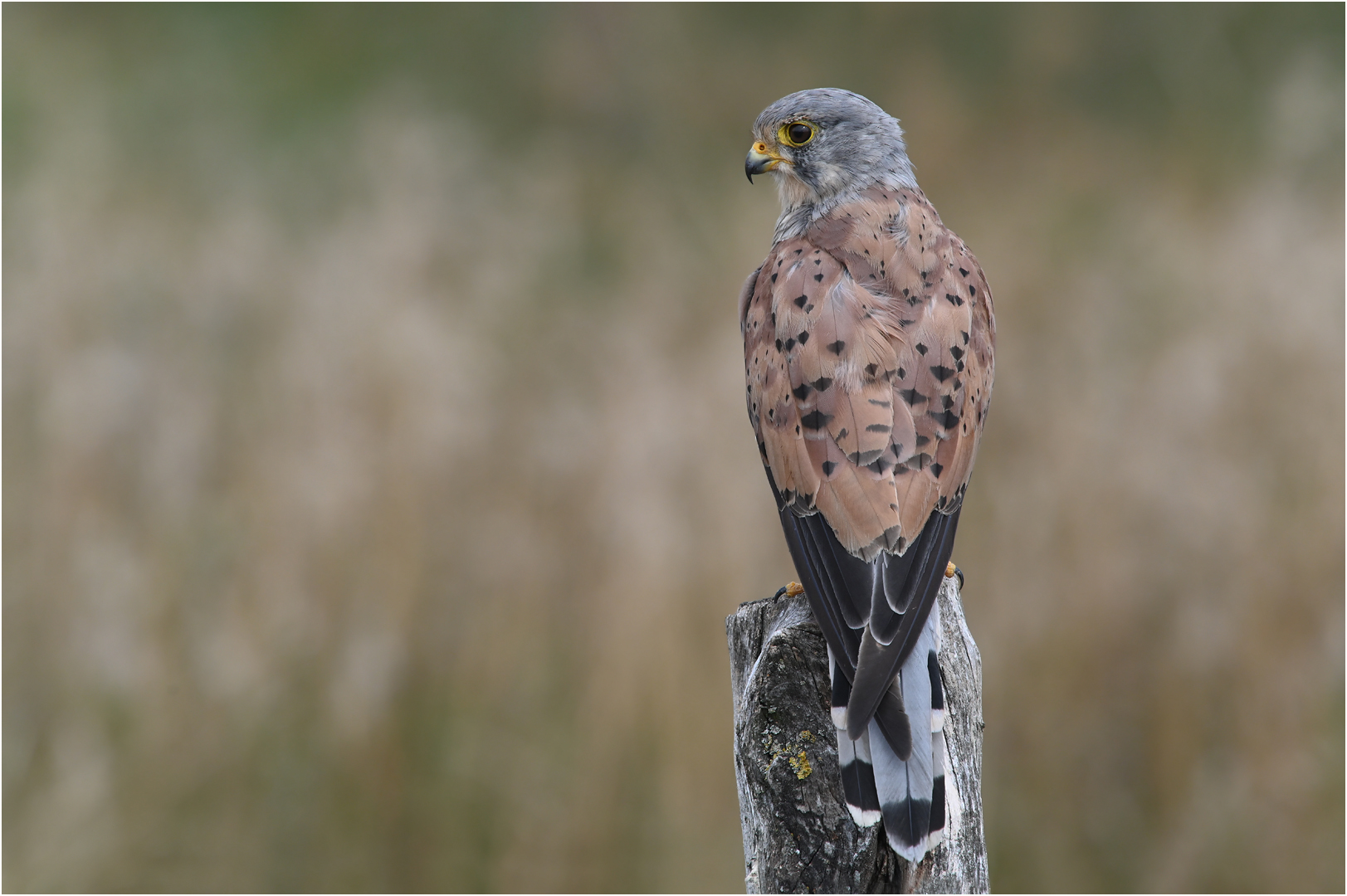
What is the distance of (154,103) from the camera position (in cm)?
596

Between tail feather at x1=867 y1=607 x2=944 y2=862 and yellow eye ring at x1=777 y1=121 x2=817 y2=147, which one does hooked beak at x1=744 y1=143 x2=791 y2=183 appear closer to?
yellow eye ring at x1=777 y1=121 x2=817 y2=147

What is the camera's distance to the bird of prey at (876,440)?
1778mm

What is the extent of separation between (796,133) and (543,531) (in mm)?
1725

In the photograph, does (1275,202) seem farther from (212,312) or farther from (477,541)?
(212,312)

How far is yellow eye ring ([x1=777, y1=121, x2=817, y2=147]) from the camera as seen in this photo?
3102 mm

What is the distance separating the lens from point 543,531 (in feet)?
13.3

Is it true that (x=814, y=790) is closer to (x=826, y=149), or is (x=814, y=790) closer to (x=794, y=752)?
(x=794, y=752)

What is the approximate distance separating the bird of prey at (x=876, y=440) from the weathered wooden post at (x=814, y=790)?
3.2 inches

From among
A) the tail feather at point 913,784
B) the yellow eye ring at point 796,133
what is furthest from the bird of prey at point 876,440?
the yellow eye ring at point 796,133

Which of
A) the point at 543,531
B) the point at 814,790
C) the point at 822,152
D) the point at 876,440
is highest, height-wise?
the point at 822,152

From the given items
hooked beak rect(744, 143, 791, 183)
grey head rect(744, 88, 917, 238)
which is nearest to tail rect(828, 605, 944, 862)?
grey head rect(744, 88, 917, 238)

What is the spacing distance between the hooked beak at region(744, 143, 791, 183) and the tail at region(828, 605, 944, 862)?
5.65 feet

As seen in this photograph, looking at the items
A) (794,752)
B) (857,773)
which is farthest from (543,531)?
(857,773)

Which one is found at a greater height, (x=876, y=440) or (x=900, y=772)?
(x=876, y=440)
